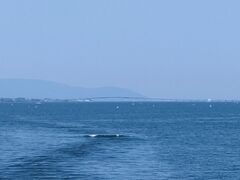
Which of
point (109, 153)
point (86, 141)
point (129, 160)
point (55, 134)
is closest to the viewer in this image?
point (129, 160)

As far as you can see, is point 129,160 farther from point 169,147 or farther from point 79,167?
point 169,147

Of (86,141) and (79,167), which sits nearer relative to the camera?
(79,167)

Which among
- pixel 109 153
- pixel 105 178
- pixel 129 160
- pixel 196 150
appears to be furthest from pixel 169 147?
pixel 105 178

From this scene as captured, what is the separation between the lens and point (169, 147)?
111 metres

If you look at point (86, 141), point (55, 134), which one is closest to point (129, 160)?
point (86, 141)

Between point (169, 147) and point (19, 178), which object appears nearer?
point (19, 178)

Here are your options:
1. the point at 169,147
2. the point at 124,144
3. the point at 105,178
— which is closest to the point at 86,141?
the point at 124,144

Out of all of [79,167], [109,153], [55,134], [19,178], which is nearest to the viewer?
[19,178]

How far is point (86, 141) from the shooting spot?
4729 inches

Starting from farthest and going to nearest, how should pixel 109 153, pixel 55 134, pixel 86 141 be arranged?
pixel 55 134, pixel 86 141, pixel 109 153

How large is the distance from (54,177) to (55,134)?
2658 inches

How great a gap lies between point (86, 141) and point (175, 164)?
36.3 metres

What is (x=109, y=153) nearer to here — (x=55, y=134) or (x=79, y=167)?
(x=79, y=167)

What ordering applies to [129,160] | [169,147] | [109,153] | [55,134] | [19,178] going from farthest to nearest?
[55,134] → [169,147] → [109,153] → [129,160] → [19,178]
